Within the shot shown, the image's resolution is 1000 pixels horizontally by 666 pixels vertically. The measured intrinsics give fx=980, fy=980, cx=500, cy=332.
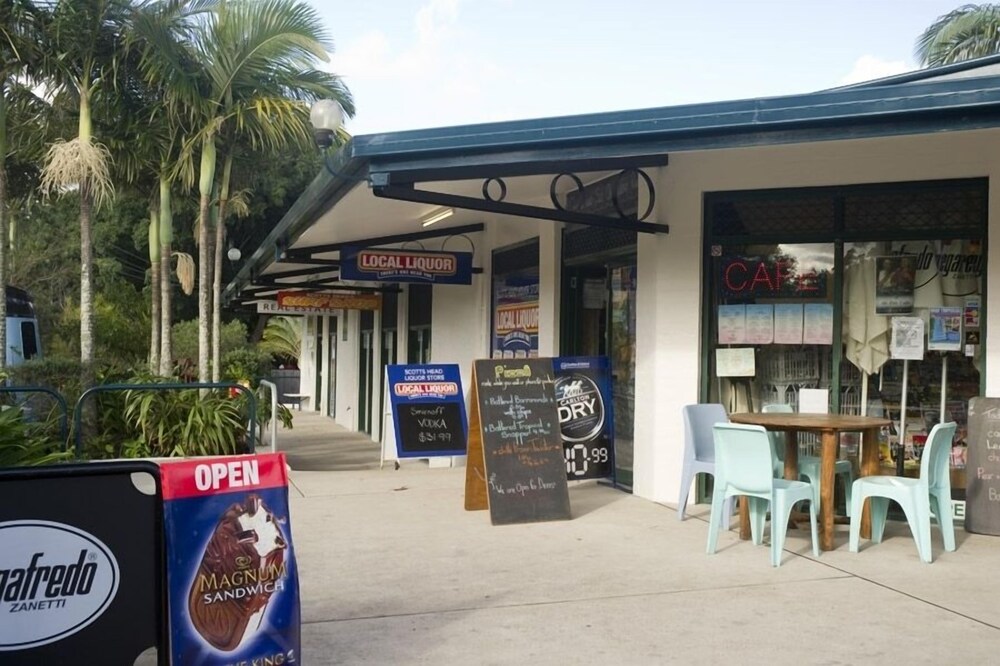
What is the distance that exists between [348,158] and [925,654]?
4979 mm

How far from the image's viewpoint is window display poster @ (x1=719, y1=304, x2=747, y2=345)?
27.4 ft

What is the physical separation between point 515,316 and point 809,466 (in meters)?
5.01

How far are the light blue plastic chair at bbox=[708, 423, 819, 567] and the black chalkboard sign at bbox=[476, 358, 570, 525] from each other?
5.29 ft

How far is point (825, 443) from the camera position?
6574 millimetres

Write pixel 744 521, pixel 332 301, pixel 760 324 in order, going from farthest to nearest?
pixel 332 301, pixel 760 324, pixel 744 521

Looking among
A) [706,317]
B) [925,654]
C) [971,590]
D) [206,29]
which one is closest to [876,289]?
[706,317]

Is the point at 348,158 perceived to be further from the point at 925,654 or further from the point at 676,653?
the point at 925,654

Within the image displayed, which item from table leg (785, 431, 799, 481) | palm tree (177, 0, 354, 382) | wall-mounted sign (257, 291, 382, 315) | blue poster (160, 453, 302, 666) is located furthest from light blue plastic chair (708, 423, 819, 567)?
wall-mounted sign (257, 291, 382, 315)

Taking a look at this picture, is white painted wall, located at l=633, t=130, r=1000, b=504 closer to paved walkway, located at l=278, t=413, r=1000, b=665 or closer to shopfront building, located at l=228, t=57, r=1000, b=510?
shopfront building, located at l=228, t=57, r=1000, b=510

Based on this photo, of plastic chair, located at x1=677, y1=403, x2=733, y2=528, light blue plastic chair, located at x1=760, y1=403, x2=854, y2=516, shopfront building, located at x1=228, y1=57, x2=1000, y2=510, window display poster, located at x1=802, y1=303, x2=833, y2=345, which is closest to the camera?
shopfront building, located at x1=228, y1=57, x2=1000, y2=510

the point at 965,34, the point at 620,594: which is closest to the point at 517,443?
the point at 620,594

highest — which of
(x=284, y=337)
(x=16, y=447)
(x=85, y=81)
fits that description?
(x=85, y=81)

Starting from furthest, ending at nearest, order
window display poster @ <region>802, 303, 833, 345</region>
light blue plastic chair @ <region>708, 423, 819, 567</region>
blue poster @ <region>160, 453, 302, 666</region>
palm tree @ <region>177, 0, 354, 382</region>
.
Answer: palm tree @ <region>177, 0, 354, 382</region>, window display poster @ <region>802, 303, 833, 345</region>, light blue plastic chair @ <region>708, 423, 819, 567</region>, blue poster @ <region>160, 453, 302, 666</region>

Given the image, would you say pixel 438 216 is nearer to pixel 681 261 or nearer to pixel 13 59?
pixel 681 261
